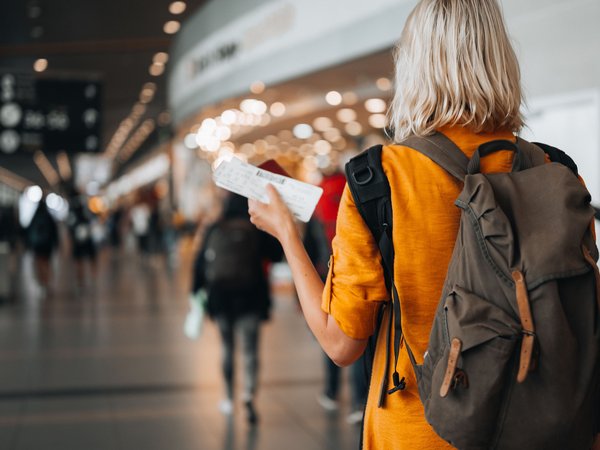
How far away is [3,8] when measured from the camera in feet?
48.9

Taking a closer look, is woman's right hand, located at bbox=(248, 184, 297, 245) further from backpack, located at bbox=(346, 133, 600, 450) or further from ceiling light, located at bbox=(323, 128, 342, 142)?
ceiling light, located at bbox=(323, 128, 342, 142)

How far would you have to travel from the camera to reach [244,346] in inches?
225

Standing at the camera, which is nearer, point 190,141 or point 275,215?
point 275,215

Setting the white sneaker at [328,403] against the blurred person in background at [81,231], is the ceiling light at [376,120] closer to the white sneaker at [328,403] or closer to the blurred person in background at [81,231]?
the blurred person in background at [81,231]

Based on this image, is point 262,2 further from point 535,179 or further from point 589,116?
→ point 535,179

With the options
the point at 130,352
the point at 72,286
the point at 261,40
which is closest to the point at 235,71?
the point at 261,40

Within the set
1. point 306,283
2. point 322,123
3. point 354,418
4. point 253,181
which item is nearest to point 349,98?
point 322,123

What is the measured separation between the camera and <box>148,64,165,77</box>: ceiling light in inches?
854

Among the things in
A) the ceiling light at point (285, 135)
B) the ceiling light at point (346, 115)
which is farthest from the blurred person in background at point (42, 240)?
Result: the ceiling light at point (285, 135)

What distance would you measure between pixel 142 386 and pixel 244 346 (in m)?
1.17

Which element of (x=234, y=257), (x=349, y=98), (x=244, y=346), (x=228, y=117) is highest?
(x=228, y=117)

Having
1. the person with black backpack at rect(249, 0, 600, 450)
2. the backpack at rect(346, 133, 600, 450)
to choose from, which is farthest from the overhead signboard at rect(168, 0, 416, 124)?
the backpack at rect(346, 133, 600, 450)

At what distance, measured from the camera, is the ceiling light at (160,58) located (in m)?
20.4

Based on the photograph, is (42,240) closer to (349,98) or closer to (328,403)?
(349,98)
